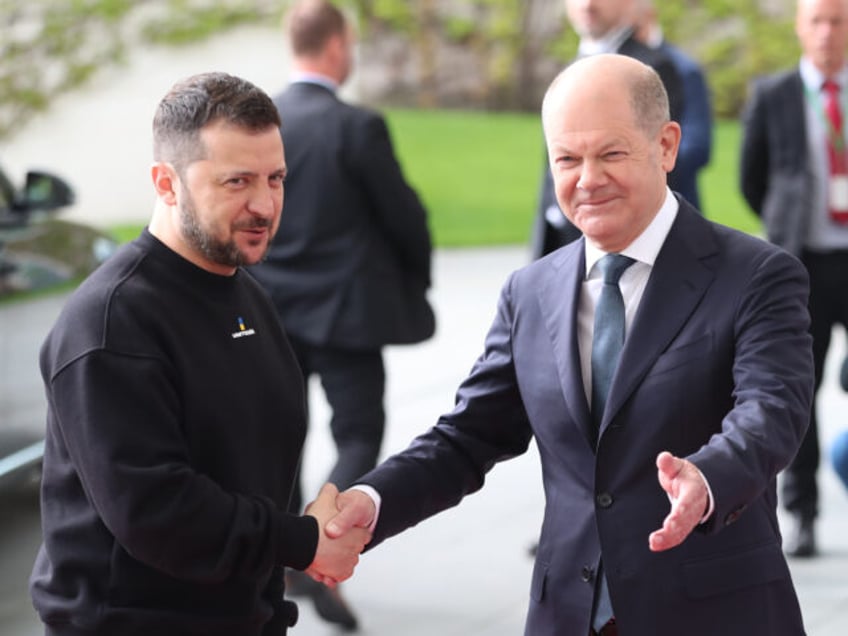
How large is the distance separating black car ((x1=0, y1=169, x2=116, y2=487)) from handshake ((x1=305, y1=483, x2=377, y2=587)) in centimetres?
178

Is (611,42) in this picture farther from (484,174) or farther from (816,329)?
(484,174)

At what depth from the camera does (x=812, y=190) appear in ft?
19.6

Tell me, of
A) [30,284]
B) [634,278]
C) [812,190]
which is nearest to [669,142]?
[634,278]

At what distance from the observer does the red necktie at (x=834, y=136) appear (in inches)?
233

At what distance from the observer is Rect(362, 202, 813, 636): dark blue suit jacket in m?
2.68

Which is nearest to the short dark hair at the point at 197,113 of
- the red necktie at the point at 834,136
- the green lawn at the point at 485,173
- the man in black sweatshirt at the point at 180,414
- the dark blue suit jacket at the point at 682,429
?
the man in black sweatshirt at the point at 180,414

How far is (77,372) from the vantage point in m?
2.56

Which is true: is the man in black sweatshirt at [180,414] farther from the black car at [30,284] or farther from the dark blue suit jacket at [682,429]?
the black car at [30,284]

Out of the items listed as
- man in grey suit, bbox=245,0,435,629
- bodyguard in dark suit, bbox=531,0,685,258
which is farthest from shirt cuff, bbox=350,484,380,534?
bodyguard in dark suit, bbox=531,0,685,258

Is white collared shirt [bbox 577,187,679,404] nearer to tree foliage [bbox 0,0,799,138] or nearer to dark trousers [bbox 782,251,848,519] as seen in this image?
dark trousers [bbox 782,251,848,519]

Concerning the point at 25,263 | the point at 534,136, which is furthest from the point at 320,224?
the point at 534,136

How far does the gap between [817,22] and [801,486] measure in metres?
1.75

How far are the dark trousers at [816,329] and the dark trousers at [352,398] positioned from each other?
5.30 feet

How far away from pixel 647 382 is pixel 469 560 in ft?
10.6
